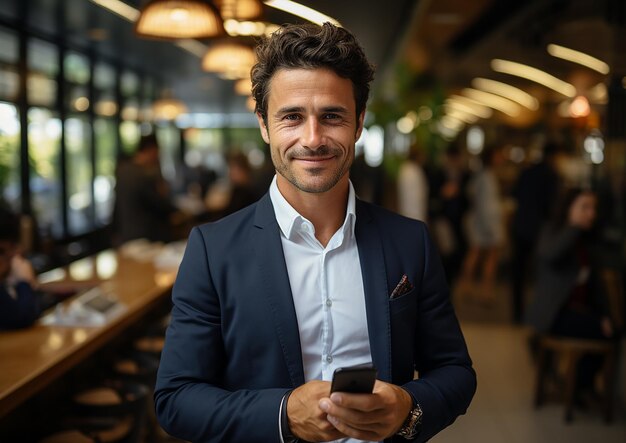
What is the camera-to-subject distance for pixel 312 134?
153cm

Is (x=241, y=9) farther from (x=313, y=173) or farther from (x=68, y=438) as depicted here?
(x=313, y=173)

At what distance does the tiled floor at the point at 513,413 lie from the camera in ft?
15.3

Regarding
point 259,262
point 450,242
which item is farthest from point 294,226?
point 450,242

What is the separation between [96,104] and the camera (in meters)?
11.8

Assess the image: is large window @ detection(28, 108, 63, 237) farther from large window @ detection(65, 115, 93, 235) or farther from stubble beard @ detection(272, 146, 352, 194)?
stubble beard @ detection(272, 146, 352, 194)

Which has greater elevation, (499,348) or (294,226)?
(294,226)

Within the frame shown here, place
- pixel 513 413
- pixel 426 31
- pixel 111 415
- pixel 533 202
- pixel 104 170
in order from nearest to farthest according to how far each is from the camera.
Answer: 1. pixel 111 415
2. pixel 513 413
3. pixel 533 202
4. pixel 426 31
5. pixel 104 170

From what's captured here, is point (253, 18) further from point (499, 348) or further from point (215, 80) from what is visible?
point (215, 80)

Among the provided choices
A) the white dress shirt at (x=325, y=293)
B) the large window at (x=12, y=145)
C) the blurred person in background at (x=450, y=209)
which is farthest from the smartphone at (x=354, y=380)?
the large window at (x=12, y=145)

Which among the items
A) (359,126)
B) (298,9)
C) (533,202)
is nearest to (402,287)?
(359,126)

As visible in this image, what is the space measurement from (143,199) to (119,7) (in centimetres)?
220

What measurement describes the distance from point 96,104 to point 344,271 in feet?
35.8

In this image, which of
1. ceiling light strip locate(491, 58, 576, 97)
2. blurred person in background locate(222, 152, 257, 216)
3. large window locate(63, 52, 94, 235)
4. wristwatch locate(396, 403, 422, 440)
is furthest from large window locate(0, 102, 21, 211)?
ceiling light strip locate(491, 58, 576, 97)

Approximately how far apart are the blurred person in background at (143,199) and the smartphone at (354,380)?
567 cm
